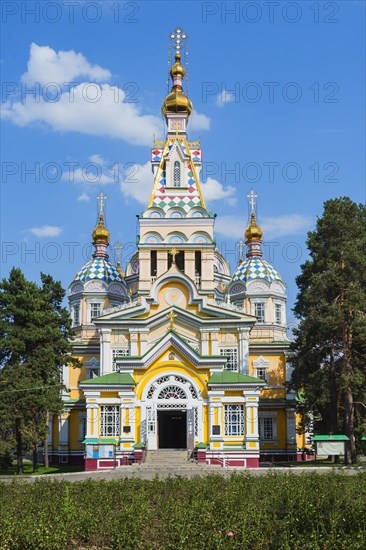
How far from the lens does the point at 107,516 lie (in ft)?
40.4

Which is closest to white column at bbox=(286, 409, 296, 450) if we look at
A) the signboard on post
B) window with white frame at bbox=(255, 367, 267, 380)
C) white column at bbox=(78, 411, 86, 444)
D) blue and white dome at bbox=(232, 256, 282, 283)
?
window with white frame at bbox=(255, 367, 267, 380)

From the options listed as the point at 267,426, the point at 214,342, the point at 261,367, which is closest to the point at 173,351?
the point at 214,342

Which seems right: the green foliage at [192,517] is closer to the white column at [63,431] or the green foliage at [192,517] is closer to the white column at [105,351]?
the white column at [105,351]

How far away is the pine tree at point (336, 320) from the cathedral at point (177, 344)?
9.72 ft

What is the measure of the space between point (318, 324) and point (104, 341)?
43.3 ft

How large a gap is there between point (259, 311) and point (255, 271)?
8.80ft

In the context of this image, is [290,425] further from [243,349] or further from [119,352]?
[119,352]

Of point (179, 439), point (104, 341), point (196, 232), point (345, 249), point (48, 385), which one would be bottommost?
point (179, 439)

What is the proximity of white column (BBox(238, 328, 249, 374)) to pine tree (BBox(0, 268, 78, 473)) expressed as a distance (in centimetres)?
939

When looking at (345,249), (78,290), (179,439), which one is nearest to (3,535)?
(345,249)

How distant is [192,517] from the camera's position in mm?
11906

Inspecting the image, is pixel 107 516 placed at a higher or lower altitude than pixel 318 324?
lower

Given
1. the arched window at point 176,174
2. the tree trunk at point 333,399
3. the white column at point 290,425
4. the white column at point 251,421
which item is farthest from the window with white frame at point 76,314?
the tree trunk at point 333,399

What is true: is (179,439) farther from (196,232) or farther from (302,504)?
(302,504)
